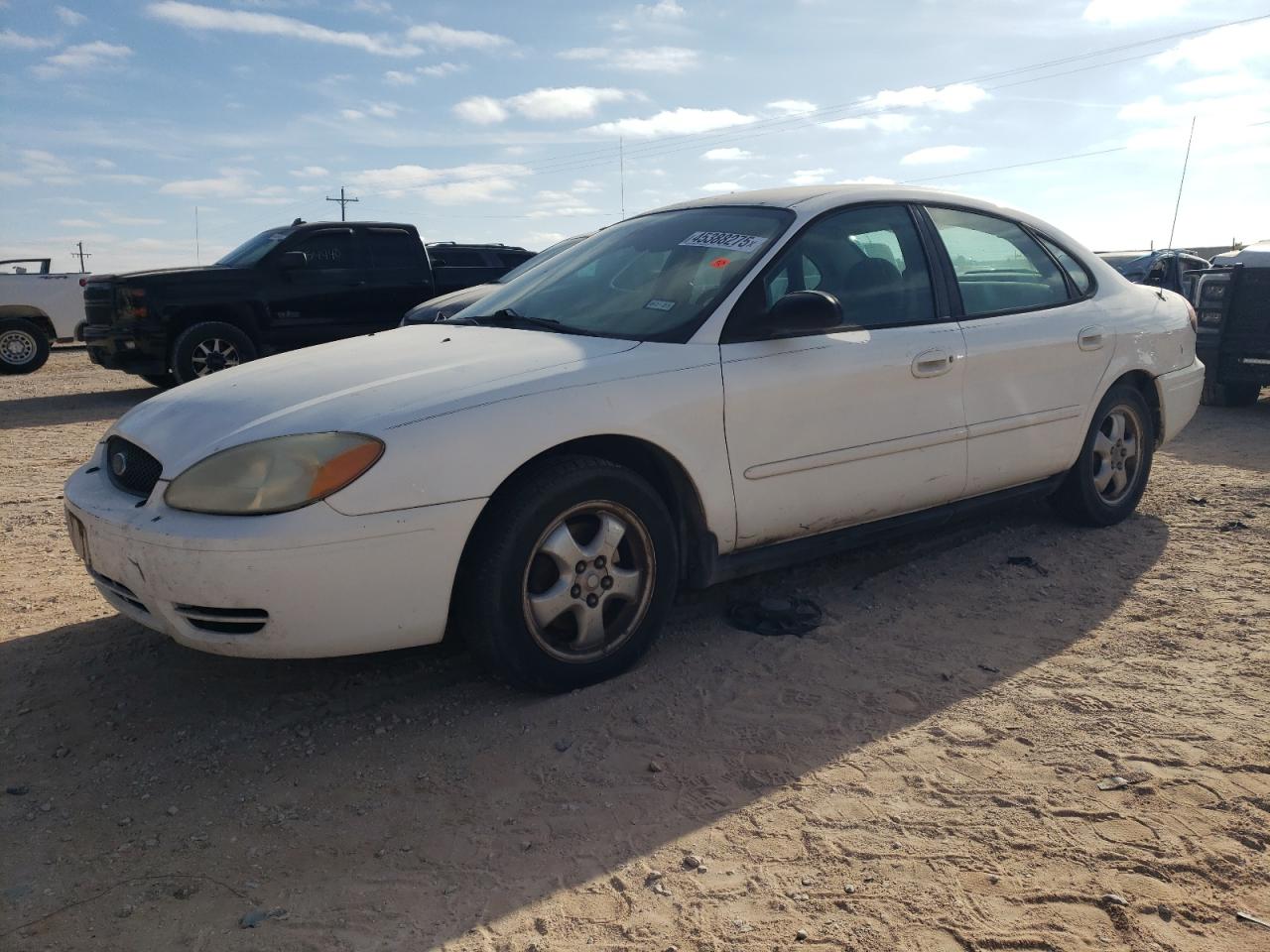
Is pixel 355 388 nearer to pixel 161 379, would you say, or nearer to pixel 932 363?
pixel 932 363

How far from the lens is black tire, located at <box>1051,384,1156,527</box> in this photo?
5062 millimetres

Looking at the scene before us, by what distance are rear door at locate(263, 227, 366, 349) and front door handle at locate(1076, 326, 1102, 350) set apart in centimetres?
858

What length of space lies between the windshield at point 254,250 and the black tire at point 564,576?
903 centimetres

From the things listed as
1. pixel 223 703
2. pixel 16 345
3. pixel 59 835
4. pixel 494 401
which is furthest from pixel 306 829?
pixel 16 345

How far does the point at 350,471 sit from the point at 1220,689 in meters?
2.89

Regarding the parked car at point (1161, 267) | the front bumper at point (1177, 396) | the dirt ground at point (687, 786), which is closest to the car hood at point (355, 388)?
the dirt ground at point (687, 786)

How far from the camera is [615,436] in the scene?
3.43 metres

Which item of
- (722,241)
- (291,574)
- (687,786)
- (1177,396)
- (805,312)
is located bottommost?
(687,786)

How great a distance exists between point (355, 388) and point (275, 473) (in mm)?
420

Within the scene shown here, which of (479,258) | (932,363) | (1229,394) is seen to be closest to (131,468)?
(932,363)

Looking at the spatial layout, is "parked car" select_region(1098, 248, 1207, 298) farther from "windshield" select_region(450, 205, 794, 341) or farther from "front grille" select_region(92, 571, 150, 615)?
"front grille" select_region(92, 571, 150, 615)

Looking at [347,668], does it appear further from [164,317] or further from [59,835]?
[164,317]

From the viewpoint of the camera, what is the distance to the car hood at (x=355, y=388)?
3059mm

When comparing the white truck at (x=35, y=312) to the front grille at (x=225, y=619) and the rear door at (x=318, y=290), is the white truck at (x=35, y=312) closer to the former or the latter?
the rear door at (x=318, y=290)
